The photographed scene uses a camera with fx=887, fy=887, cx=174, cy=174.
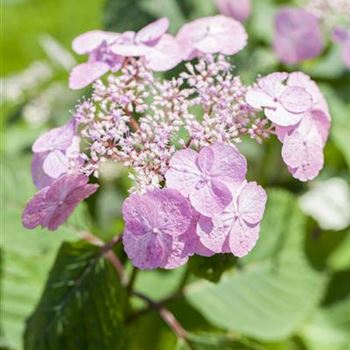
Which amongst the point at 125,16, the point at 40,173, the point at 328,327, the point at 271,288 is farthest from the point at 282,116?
the point at 328,327

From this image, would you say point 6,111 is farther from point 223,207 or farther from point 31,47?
point 223,207

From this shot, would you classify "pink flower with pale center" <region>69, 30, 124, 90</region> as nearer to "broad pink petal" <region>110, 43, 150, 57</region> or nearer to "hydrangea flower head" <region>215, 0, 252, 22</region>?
"broad pink petal" <region>110, 43, 150, 57</region>

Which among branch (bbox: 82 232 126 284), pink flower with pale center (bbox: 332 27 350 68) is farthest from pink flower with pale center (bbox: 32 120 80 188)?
pink flower with pale center (bbox: 332 27 350 68)

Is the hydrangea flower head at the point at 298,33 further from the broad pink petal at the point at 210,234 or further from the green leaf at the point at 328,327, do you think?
the broad pink petal at the point at 210,234

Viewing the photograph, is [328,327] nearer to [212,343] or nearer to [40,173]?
[212,343]

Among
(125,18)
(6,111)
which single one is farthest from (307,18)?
(6,111)

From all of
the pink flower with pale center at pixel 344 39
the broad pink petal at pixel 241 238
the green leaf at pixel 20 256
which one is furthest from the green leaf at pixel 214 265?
the pink flower with pale center at pixel 344 39
